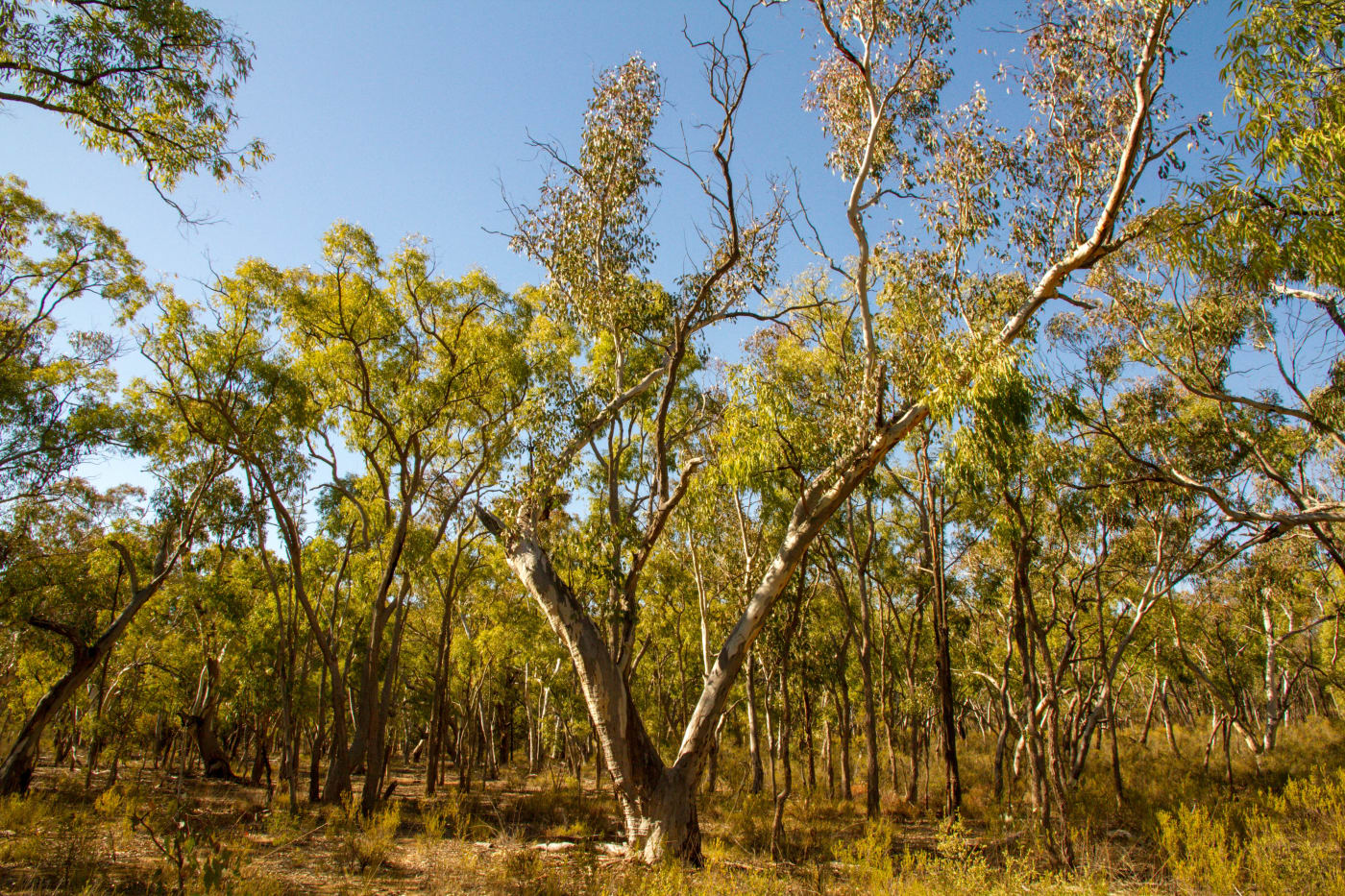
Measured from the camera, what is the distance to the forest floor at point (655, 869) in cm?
623

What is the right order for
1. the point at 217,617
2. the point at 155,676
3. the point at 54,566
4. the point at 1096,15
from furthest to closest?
the point at 155,676 → the point at 217,617 → the point at 54,566 → the point at 1096,15

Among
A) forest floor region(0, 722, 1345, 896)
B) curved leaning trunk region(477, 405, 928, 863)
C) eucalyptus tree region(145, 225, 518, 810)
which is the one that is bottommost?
forest floor region(0, 722, 1345, 896)

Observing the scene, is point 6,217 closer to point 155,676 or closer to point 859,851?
point 155,676

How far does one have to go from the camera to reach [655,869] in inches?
257

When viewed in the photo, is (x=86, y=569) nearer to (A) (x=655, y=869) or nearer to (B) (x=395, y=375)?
(B) (x=395, y=375)

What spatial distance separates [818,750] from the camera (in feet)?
119

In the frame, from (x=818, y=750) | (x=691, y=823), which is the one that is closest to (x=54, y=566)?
(x=691, y=823)

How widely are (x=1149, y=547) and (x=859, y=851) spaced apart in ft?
38.9

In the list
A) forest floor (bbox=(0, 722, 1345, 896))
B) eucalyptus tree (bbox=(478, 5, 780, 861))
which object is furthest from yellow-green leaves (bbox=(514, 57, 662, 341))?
forest floor (bbox=(0, 722, 1345, 896))

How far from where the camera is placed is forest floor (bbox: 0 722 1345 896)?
623cm

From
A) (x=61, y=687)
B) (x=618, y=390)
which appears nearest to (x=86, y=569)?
(x=61, y=687)

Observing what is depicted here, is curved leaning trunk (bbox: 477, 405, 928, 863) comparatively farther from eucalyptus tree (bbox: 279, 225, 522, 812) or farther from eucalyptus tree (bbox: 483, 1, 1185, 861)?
eucalyptus tree (bbox: 279, 225, 522, 812)

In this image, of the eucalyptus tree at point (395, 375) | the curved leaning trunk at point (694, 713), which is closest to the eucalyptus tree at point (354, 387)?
the eucalyptus tree at point (395, 375)

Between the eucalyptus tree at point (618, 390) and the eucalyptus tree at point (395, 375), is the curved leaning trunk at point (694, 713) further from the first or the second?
the eucalyptus tree at point (395, 375)
